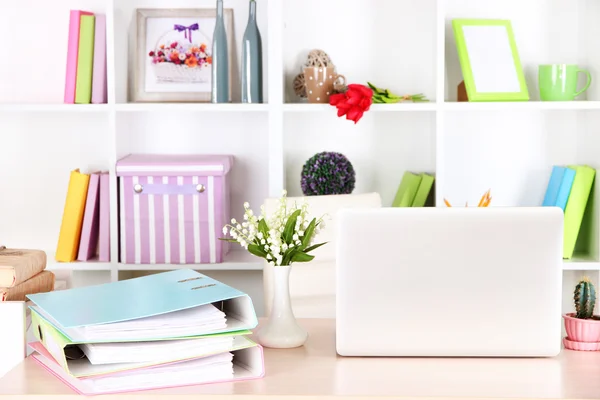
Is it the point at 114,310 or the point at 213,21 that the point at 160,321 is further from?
the point at 213,21

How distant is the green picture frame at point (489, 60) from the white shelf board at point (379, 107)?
16 centimetres

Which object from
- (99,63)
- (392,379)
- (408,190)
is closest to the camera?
(392,379)

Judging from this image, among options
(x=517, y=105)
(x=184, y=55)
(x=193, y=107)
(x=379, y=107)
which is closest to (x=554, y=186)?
(x=517, y=105)

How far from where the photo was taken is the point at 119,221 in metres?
2.92

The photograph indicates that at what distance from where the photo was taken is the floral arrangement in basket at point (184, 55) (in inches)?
121

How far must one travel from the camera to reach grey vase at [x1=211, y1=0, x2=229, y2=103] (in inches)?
114

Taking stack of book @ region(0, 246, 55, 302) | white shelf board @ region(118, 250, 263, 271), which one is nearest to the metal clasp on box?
white shelf board @ region(118, 250, 263, 271)

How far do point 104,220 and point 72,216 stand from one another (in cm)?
11

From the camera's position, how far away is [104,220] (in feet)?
9.55

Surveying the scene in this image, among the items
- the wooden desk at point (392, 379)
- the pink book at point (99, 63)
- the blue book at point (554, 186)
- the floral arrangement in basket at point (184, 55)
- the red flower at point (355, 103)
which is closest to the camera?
the wooden desk at point (392, 379)

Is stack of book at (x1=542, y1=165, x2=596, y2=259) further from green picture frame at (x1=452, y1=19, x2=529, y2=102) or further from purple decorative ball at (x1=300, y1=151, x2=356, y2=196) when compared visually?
purple decorative ball at (x1=300, y1=151, x2=356, y2=196)

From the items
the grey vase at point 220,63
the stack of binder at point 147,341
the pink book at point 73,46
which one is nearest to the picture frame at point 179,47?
the grey vase at point 220,63

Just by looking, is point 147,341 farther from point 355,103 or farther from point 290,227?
point 355,103

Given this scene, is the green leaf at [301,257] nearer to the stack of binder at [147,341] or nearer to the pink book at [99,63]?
the stack of binder at [147,341]
